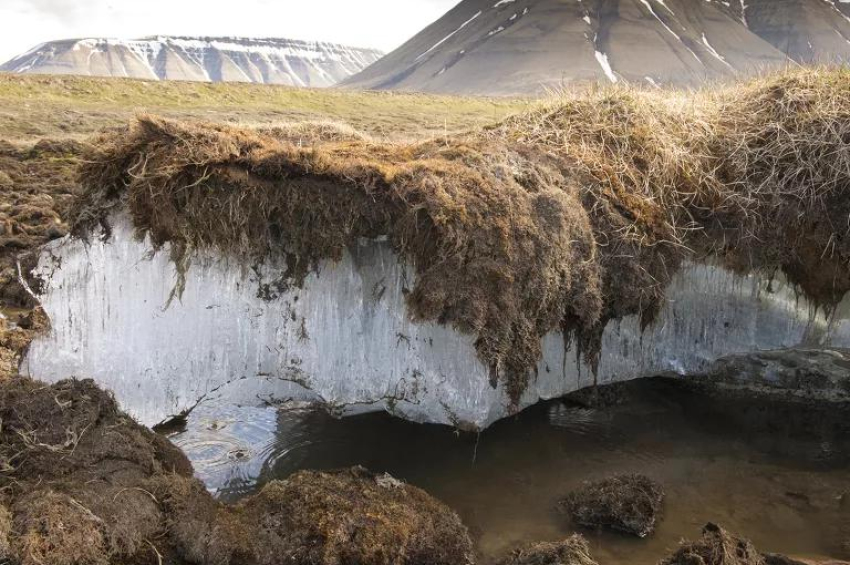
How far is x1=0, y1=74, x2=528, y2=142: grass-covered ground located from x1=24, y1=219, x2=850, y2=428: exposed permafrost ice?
20882 millimetres

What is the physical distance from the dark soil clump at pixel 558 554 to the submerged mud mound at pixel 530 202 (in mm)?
1616

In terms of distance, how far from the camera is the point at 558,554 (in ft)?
18.1

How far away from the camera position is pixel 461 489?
7.09 metres

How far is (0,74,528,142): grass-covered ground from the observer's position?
99.9 feet

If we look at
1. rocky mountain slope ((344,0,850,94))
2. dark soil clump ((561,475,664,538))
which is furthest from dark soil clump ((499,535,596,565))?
rocky mountain slope ((344,0,850,94))

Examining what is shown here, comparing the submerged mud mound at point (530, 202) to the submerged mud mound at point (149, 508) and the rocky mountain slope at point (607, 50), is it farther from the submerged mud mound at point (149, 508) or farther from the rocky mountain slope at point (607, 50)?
the rocky mountain slope at point (607, 50)

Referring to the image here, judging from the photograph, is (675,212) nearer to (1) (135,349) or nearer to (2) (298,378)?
(2) (298,378)

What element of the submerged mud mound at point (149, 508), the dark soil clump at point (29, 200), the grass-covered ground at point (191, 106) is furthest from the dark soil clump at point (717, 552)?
the grass-covered ground at point (191, 106)

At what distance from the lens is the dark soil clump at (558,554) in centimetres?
548

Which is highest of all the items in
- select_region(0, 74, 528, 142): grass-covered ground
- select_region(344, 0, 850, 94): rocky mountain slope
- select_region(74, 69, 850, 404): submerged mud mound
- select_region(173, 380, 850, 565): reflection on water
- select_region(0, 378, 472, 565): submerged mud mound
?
select_region(344, 0, 850, 94): rocky mountain slope

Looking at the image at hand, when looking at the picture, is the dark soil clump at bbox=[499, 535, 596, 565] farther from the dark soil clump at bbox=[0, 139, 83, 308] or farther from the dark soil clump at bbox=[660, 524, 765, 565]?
the dark soil clump at bbox=[0, 139, 83, 308]

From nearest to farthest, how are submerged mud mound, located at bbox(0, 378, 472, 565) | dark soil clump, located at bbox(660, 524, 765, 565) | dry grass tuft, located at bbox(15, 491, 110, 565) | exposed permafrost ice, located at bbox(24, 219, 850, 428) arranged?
1. dry grass tuft, located at bbox(15, 491, 110, 565)
2. submerged mud mound, located at bbox(0, 378, 472, 565)
3. dark soil clump, located at bbox(660, 524, 765, 565)
4. exposed permafrost ice, located at bbox(24, 219, 850, 428)

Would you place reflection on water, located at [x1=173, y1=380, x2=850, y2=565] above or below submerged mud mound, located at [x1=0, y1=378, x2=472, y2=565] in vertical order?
below

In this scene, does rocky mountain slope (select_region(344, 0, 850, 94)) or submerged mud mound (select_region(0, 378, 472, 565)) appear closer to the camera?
submerged mud mound (select_region(0, 378, 472, 565))
